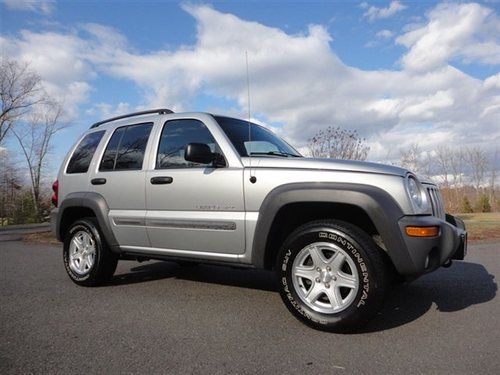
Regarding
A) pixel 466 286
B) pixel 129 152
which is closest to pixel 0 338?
pixel 129 152

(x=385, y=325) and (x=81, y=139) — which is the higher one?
(x=81, y=139)

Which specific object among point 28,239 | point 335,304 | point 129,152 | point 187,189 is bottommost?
point 28,239

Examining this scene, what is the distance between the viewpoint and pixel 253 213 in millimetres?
4008

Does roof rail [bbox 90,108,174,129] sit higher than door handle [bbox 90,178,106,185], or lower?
higher

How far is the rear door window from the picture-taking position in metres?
4.99

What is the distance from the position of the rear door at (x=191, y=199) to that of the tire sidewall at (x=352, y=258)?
52 centimetres

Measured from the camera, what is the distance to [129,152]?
5113 mm

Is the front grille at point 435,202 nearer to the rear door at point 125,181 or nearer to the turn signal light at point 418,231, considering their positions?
the turn signal light at point 418,231

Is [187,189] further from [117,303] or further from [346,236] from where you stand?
[346,236]

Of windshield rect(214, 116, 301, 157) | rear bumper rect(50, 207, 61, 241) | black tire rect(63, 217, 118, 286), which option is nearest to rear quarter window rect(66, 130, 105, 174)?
rear bumper rect(50, 207, 61, 241)

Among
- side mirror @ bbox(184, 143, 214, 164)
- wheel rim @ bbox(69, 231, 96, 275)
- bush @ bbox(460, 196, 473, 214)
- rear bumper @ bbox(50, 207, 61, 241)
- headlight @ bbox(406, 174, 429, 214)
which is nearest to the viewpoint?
headlight @ bbox(406, 174, 429, 214)

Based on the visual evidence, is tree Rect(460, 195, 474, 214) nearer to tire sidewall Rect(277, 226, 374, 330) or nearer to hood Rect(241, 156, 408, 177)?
hood Rect(241, 156, 408, 177)

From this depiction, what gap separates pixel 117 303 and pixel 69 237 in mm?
1536

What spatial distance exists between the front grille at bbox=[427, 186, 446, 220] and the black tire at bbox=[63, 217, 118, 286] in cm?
364
